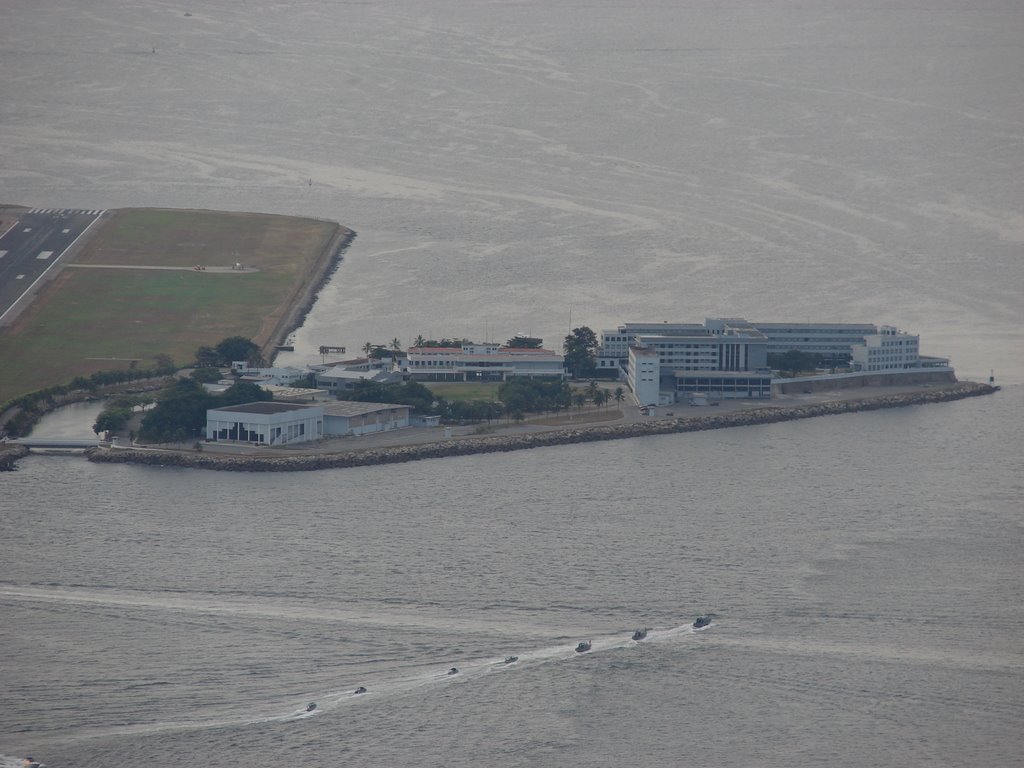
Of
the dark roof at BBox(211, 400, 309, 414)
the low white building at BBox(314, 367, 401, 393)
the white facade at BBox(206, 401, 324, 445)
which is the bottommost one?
the white facade at BBox(206, 401, 324, 445)

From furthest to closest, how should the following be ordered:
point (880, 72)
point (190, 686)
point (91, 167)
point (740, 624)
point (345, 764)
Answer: point (880, 72), point (91, 167), point (740, 624), point (190, 686), point (345, 764)

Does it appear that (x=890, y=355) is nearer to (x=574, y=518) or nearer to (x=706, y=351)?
(x=706, y=351)

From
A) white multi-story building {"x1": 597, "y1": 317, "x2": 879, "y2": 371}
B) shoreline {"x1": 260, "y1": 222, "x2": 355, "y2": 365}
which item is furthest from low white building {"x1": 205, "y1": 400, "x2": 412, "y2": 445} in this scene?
white multi-story building {"x1": 597, "y1": 317, "x2": 879, "y2": 371}

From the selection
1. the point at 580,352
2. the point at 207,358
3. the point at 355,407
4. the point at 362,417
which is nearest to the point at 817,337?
the point at 580,352

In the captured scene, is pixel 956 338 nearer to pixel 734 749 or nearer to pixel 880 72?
pixel 734 749

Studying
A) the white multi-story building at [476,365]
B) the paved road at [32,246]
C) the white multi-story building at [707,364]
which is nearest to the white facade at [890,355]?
the white multi-story building at [707,364]

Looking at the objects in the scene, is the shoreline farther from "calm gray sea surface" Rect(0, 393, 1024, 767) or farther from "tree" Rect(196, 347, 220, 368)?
"calm gray sea surface" Rect(0, 393, 1024, 767)

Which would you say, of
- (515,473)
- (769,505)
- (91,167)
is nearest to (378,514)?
(515,473)
